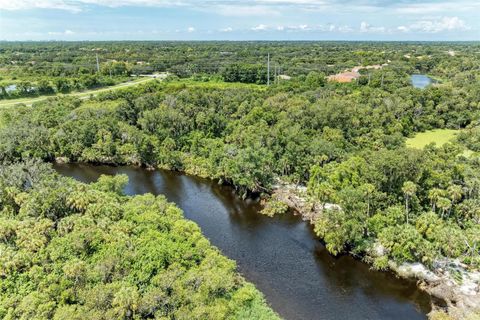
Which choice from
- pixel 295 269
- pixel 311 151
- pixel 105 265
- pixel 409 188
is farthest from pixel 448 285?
pixel 105 265

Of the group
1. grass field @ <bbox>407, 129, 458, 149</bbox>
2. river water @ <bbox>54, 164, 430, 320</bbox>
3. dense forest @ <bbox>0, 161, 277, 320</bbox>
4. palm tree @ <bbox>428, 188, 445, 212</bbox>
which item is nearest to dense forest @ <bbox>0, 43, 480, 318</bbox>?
palm tree @ <bbox>428, 188, 445, 212</bbox>

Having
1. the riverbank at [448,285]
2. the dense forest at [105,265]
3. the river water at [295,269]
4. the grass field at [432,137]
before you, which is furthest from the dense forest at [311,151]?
the river water at [295,269]

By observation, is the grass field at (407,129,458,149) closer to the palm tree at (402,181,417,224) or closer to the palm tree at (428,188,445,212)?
the palm tree at (428,188,445,212)

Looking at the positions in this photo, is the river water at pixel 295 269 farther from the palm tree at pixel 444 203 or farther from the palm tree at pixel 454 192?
the palm tree at pixel 454 192

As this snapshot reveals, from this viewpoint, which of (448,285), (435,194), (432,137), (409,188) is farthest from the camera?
(432,137)

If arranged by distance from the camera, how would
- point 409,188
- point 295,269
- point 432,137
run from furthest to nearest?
point 432,137 → point 409,188 → point 295,269

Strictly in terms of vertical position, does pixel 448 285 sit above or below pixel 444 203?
below

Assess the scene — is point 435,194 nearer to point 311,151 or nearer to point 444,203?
point 444,203
